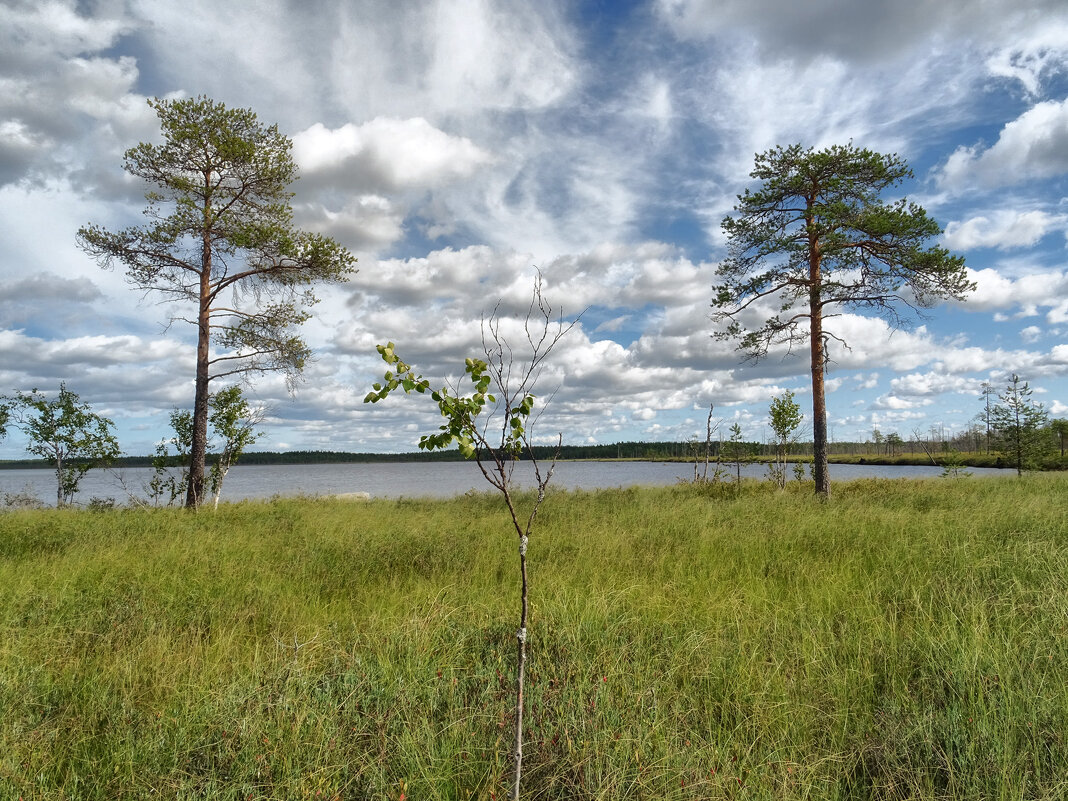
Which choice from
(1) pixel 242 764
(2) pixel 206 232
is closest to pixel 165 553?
(1) pixel 242 764

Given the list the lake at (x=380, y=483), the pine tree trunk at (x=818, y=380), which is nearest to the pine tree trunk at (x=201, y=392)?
the lake at (x=380, y=483)

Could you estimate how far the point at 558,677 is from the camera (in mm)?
3689

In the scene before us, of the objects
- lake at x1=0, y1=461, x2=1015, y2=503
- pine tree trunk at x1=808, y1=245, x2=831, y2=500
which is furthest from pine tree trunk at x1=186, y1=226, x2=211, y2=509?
pine tree trunk at x1=808, y1=245, x2=831, y2=500

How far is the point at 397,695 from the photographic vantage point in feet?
10.9

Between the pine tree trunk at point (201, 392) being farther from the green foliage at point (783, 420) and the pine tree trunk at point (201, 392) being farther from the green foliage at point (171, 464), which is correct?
the green foliage at point (783, 420)

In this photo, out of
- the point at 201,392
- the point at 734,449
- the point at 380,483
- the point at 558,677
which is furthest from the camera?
the point at 380,483

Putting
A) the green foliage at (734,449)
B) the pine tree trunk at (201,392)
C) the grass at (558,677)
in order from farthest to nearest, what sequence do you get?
the green foliage at (734,449)
the pine tree trunk at (201,392)
the grass at (558,677)

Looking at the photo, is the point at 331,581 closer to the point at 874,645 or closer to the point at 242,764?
the point at 242,764

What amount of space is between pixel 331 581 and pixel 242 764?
4289 mm

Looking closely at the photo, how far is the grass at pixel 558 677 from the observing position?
9.18 feet

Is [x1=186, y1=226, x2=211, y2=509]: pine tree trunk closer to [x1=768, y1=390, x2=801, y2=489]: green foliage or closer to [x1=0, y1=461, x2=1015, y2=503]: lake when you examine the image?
[x1=0, y1=461, x2=1015, y2=503]: lake

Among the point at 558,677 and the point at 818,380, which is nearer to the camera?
the point at 558,677

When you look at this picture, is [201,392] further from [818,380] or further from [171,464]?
[818,380]

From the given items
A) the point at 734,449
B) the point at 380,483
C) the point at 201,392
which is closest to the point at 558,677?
the point at 201,392
